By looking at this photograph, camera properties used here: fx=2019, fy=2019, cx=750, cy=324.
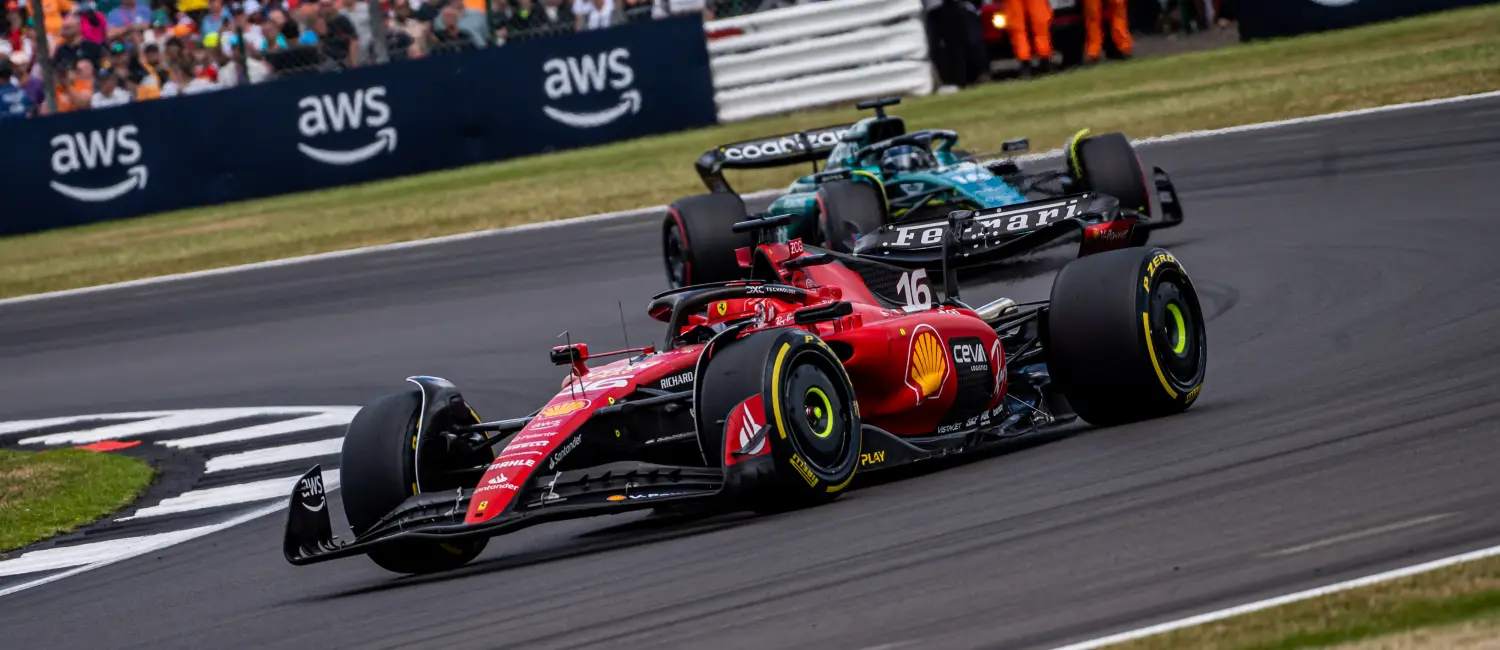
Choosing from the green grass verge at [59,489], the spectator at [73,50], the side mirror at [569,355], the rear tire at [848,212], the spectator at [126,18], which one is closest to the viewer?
the side mirror at [569,355]

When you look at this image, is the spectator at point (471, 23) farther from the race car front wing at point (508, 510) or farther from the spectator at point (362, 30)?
the race car front wing at point (508, 510)

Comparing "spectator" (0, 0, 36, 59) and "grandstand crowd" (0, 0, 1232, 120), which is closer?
"grandstand crowd" (0, 0, 1232, 120)

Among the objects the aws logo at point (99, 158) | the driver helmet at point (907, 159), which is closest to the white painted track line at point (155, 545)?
the driver helmet at point (907, 159)

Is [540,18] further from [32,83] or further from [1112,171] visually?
[1112,171]

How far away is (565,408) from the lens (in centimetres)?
785

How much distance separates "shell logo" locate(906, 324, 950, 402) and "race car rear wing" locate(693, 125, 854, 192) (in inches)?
333

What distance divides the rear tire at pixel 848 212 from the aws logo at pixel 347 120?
12.6 m

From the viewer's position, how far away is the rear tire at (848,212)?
48.2ft

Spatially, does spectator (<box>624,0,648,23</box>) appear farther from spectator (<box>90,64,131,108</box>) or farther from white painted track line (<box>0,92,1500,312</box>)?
spectator (<box>90,64,131,108</box>)

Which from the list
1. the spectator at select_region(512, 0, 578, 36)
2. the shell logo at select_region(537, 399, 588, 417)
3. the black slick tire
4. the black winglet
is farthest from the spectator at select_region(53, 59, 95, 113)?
the black slick tire

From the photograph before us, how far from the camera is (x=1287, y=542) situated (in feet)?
20.0

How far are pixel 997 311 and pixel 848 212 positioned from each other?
5.27 m

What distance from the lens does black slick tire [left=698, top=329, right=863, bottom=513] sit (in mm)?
7410

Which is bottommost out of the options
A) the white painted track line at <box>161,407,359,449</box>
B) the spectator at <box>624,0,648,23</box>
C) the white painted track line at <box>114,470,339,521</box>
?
the white painted track line at <box>161,407,359,449</box>
